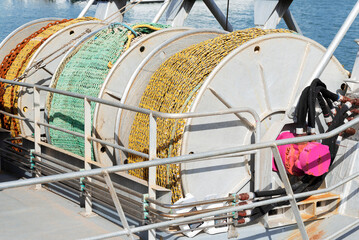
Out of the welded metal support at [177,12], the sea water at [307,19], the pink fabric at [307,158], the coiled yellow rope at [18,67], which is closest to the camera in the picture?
the pink fabric at [307,158]

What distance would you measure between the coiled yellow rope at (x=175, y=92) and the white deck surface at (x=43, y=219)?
0.80m

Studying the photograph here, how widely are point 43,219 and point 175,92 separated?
201cm

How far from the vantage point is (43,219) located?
6.17 meters

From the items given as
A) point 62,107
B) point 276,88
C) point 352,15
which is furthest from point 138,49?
point 352,15

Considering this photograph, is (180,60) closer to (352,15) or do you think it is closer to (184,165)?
(184,165)

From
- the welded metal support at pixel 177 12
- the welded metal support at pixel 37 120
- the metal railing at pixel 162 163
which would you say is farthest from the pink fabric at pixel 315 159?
the welded metal support at pixel 177 12

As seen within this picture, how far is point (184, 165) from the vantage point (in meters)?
5.67

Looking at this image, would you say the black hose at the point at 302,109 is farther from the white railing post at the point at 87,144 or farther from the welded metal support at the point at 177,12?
the welded metal support at the point at 177,12

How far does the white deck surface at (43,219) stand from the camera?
572cm

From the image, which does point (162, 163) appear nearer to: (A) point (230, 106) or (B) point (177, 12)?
(A) point (230, 106)

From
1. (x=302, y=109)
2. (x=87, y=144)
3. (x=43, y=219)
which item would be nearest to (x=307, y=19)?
(x=302, y=109)

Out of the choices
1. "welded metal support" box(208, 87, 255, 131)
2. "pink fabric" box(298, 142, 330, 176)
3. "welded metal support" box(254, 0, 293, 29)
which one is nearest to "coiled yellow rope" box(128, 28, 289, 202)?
"welded metal support" box(208, 87, 255, 131)

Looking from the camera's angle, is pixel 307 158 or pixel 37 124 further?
pixel 37 124

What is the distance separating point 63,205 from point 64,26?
11.7 feet
